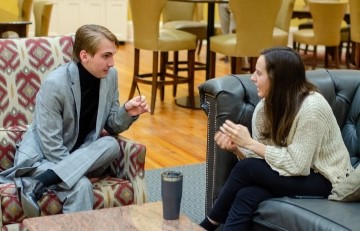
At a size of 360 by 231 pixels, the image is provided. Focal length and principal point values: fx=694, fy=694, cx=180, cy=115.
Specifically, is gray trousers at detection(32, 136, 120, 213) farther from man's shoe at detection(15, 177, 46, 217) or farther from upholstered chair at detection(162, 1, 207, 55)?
upholstered chair at detection(162, 1, 207, 55)

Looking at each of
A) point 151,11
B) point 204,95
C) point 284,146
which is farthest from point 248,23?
point 284,146

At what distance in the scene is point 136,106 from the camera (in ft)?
10.3

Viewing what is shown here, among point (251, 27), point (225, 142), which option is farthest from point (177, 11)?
point (225, 142)

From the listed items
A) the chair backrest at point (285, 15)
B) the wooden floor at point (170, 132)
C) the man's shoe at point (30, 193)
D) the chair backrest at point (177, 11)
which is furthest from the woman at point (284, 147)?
the chair backrest at point (177, 11)

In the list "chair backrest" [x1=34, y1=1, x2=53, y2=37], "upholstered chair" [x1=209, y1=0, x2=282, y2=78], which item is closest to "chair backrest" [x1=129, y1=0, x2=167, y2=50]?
"upholstered chair" [x1=209, y1=0, x2=282, y2=78]

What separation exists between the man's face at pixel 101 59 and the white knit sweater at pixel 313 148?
71cm

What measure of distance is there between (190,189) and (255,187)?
4.37 feet

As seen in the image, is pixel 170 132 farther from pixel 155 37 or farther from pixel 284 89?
pixel 284 89

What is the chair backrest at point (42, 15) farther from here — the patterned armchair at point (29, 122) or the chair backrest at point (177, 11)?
the patterned armchair at point (29, 122)

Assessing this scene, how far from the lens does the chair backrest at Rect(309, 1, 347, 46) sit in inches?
285

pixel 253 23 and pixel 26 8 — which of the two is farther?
pixel 26 8

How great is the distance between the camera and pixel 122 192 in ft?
9.93

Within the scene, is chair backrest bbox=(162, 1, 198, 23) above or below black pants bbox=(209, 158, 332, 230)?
above

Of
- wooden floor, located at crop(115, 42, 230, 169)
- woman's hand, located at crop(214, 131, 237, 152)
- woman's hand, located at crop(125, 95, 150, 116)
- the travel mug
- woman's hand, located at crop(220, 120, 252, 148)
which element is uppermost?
woman's hand, located at crop(125, 95, 150, 116)
